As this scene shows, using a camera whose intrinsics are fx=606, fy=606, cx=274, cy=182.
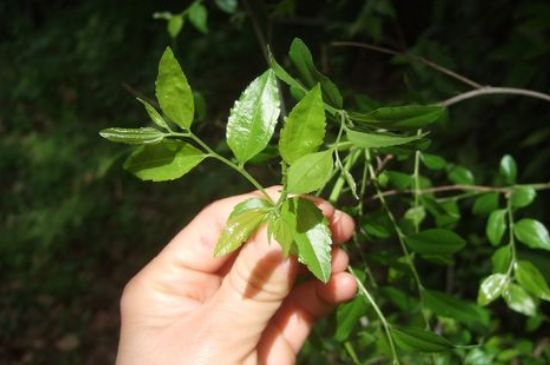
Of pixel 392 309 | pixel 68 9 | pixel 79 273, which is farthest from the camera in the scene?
pixel 68 9

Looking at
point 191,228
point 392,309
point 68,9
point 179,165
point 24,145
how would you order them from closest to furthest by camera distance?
1. point 179,165
2. point 191,228
3. point 392,309
4. point 24,145
5. point 68,9

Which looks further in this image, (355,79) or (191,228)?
(355,79)

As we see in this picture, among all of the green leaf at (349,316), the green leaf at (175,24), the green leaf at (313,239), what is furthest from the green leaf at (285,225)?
the green leaf at (175,24)

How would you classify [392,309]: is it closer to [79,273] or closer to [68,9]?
[79,273]

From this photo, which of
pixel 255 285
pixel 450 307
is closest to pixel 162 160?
pixel 255 285

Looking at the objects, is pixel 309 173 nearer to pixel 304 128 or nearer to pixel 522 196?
pixel 304 128

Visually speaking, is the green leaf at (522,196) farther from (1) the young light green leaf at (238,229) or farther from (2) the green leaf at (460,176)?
A: (1) the young light green leaf at (238,229)

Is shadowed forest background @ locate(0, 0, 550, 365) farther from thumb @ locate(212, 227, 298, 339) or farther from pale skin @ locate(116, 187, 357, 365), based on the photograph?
thumb @ locate(212, 227, 298, 339)

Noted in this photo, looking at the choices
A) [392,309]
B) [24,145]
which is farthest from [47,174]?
[392,309]
